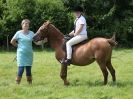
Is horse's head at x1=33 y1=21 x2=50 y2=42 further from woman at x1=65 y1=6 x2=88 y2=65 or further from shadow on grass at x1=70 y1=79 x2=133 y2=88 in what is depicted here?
shadow on grass at x1=70 y1=79 x2=133 y2=88

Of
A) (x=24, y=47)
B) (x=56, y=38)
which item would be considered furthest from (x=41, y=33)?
(x=24, y=47)

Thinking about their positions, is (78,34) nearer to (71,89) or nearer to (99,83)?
(99,83)

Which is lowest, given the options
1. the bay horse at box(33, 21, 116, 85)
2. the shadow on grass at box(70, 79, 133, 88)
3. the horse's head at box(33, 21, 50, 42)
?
the shadow on grass at box(70, 79, 133, 88)

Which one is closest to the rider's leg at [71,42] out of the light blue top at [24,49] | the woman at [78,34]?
the woman at [78,34]

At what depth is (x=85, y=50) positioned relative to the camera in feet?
37.6

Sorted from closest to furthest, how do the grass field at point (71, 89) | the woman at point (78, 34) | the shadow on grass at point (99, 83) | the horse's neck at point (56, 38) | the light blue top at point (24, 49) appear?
the grass field at point (71, 89) → the shadow on grass at point (99, 83) → the woman at point (78, 34) → the light blue top at point (24, 49) → the horse's neck at point (56, 38)

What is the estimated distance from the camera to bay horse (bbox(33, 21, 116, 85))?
444 inches

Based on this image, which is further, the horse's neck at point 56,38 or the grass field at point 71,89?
the horse's neck at point 56,38

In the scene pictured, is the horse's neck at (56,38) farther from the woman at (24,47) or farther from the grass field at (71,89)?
the grass field at (71,89)

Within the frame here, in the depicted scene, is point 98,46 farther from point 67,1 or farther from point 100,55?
point 67,1

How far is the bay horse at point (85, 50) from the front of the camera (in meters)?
11.3

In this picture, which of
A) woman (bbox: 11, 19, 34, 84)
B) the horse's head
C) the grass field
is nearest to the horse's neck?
the horse's head

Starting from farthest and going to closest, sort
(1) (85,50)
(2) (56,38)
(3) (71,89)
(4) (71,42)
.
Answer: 1. (2) (56,38)
2. (4) (71,42)
3. (1) (85,50)
4. (3) (71,89)

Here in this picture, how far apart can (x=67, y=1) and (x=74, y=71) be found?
18889 millimetres
